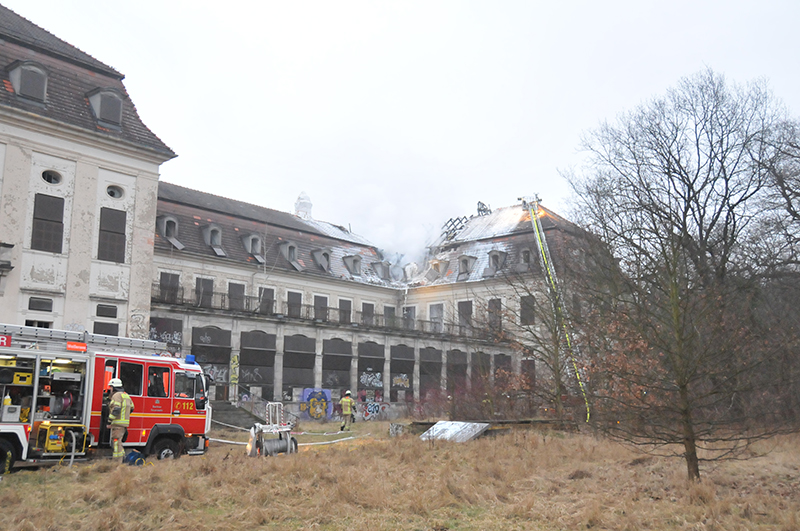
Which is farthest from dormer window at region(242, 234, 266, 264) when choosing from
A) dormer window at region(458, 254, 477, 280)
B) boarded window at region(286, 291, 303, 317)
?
dormer window at region(458, 254, 477, 280)

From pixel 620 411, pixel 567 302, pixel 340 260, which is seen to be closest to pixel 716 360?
pixel 620 411

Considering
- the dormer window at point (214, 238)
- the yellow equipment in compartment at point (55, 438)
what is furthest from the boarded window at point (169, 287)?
the yellow equipment in compartment at point (55, 438)

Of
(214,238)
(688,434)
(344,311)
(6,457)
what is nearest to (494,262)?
(344,311)

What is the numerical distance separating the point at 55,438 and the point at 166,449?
2.84 metres

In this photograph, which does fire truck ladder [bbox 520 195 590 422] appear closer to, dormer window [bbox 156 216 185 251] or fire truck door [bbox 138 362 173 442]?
fire truck door [bbox 138 362 173 442]

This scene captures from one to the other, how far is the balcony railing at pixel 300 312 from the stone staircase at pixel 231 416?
6.59m

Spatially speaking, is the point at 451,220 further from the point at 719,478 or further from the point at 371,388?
the point at 719,478

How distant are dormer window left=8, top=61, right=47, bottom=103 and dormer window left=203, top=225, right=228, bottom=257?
16.9 metres

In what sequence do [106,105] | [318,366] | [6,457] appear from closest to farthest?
[6,457]
[106,105]
[318,366]

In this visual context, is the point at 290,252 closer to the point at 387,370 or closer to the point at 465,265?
the point at 387,370

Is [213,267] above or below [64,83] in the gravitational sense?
below

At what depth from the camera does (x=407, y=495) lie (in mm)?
11211

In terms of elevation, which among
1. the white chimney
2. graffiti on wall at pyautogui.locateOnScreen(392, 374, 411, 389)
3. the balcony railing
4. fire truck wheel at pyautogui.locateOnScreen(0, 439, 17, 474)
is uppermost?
the white chimney

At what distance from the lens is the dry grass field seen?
960 centimetres
